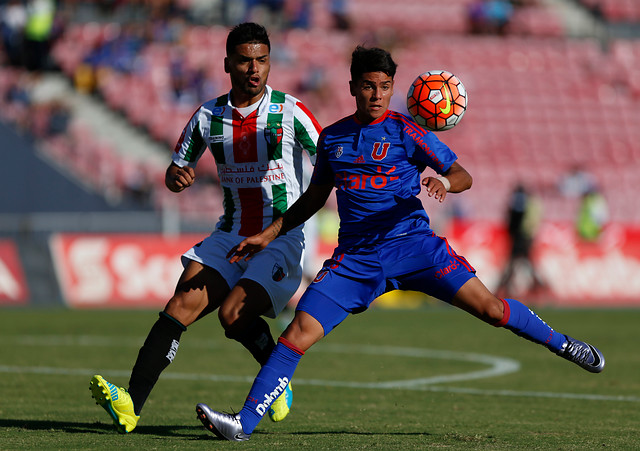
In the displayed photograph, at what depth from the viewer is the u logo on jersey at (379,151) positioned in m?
5.98

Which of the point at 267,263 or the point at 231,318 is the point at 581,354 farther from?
the point at 231,318

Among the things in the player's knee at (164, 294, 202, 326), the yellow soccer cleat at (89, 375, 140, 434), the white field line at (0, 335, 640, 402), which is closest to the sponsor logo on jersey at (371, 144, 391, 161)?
the player's knee at (164, 294, 202, 326)

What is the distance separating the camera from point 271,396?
5.80 m

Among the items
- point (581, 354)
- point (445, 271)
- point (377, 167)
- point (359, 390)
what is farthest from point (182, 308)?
point (359, 390)

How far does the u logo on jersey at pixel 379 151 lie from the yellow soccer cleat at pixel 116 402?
6.49 ft

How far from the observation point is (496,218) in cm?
2377

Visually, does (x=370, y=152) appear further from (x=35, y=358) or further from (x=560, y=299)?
(x=560, y=299)

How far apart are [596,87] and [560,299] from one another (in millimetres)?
12402

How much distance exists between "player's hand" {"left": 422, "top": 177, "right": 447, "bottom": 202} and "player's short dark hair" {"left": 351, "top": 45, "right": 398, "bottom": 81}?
72cm

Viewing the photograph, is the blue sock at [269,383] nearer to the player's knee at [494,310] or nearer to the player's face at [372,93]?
the player's knee at [494,310]

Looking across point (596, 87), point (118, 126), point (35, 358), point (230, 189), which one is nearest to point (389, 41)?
point (596, 87)

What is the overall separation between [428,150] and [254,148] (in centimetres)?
125

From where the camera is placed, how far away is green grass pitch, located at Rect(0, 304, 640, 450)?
239 inches

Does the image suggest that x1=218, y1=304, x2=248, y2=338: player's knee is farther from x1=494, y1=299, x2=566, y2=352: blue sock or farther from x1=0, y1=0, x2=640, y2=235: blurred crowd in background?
x1=0, y1=0, x2=640, y2=235: blurred crowd in background
